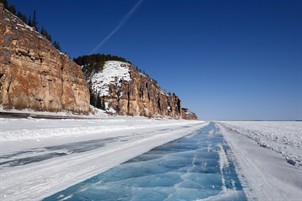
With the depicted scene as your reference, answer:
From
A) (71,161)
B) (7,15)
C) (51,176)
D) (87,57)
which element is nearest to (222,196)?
(51,176)

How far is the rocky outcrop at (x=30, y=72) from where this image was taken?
3891cm

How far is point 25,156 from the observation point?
10.3m

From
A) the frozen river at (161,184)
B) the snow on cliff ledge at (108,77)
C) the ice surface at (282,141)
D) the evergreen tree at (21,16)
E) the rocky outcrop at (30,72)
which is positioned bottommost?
the frozen river at (161,184)

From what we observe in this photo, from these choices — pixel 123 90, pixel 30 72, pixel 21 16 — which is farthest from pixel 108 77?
pixel 30 72

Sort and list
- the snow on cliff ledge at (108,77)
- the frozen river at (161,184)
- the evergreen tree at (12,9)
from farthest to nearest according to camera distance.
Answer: the snow on cliff ledge at (108,77), the evergreen tree at (12,9), the frozen river at (161,184)

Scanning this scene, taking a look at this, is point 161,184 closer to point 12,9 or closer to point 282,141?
point 282,141

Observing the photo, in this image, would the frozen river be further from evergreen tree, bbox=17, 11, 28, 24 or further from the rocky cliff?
the rocky cliff

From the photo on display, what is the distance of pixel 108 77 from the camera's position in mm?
112938

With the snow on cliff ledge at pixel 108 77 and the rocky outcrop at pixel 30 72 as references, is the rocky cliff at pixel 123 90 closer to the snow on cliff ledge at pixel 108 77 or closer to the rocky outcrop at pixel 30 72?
the snow on cliff ledge at pixel 108 77

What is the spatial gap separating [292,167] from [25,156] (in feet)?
31.4

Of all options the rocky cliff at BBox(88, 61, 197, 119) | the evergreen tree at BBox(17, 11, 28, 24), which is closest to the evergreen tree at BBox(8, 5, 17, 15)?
the evergreen tree at BBox(17, 11, 28, 24)

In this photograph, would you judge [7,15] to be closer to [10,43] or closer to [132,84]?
[10,43]

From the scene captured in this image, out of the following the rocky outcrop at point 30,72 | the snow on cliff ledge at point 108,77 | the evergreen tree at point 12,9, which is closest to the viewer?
the rocky outcrop at point 30,72

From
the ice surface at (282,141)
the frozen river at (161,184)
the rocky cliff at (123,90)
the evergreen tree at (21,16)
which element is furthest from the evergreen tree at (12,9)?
the frozen river at (161,184)
